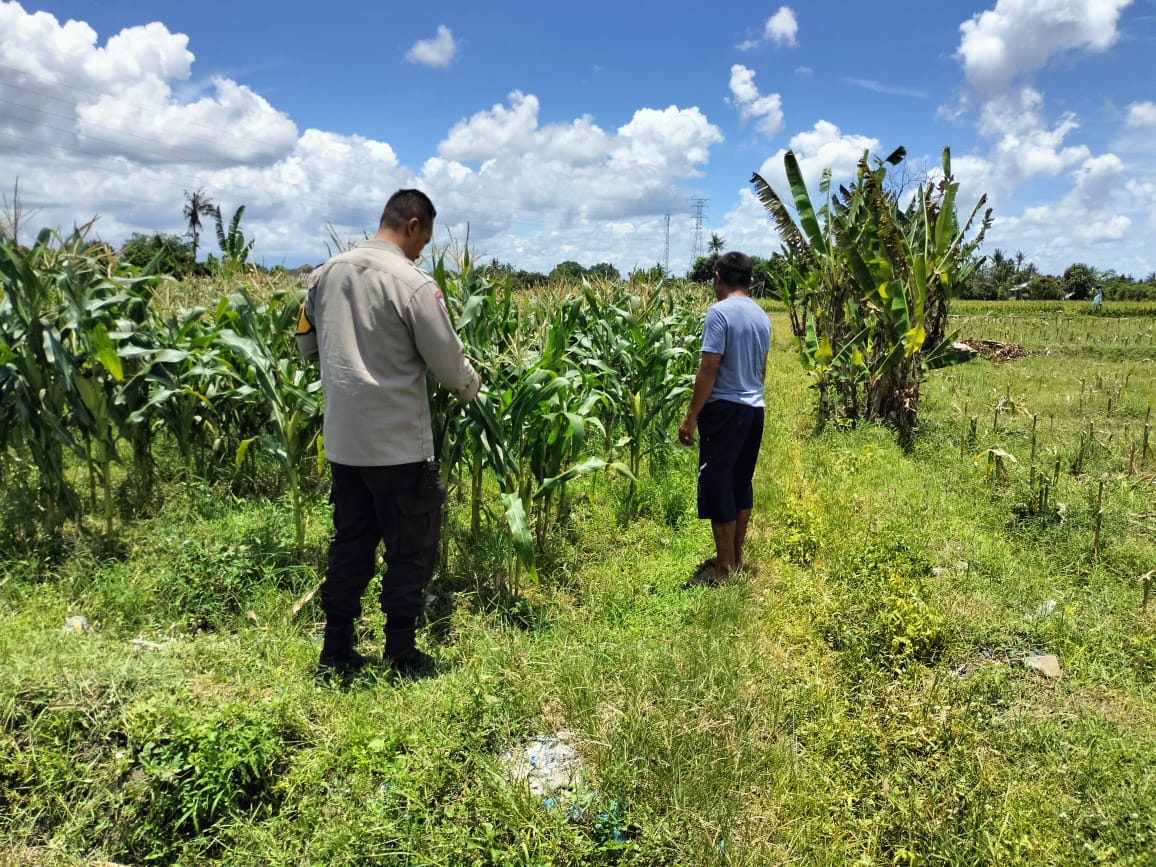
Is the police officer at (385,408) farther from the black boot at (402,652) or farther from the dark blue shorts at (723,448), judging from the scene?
the dark blue shorts at (723,448)

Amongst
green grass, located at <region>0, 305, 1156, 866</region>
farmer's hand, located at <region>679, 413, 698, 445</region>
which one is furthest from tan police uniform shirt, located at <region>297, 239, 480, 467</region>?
farmer's hand, located at <region>679, 413, 698, 445</region>

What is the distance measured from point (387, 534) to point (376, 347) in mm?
883

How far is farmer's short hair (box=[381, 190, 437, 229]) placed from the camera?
10.2 ft

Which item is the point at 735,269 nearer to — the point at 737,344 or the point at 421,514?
the point at 737,344

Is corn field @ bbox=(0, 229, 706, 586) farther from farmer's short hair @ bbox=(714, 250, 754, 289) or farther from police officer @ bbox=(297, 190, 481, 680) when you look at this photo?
farmer's short hair @ bbox=(714, 250, 754, 289)

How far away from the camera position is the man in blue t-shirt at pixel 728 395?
395cm

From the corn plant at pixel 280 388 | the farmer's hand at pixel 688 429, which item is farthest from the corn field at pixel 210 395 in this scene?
the farmer's hand at pixel 688 429

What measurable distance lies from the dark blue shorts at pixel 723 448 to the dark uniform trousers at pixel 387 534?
1.65 metres

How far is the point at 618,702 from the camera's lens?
2783 mm

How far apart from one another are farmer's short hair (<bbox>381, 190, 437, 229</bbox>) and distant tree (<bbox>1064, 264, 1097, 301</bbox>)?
160 feet

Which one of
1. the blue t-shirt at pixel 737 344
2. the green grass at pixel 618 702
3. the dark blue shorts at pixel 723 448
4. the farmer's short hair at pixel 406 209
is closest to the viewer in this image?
the green grass at pixel 618 702

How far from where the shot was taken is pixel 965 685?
3.01 meters

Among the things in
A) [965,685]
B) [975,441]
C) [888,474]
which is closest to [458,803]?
[965,685]

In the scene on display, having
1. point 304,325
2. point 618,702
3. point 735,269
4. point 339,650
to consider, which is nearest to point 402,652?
point 339,650
